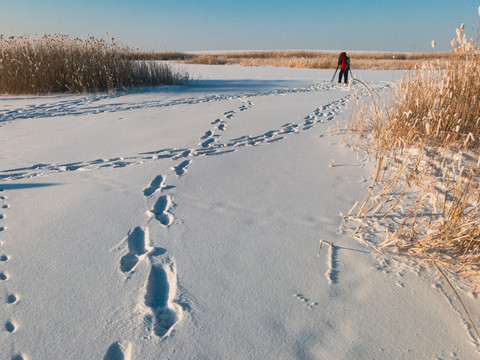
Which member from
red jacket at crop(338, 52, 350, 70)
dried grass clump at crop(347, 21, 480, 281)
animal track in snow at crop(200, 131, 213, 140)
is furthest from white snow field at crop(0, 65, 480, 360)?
red jacket at crop(338, 52, 350, 70)

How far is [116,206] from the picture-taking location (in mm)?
2285

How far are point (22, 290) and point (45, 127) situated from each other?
3576mm

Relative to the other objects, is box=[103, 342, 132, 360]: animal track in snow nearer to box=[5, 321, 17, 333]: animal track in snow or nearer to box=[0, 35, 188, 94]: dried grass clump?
box=[5, 321, 17, 333]: animal track in snow

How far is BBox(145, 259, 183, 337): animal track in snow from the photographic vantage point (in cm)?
133

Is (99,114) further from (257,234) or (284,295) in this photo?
(284,295)

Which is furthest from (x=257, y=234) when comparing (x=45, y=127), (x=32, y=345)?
(x=45, y=127)

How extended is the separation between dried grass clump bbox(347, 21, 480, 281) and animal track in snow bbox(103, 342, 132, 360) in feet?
4.21

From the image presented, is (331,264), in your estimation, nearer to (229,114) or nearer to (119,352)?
(119,352)

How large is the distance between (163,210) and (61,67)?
6497 millimetres

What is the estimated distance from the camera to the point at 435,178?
2.34m

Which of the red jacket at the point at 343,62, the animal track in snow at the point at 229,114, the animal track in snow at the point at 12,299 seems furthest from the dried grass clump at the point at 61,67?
the animal track in snow at the point at 12,299

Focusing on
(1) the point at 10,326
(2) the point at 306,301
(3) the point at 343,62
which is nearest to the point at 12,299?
(1) the point at 10,326

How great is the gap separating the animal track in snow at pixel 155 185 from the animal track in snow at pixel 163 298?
92 cm

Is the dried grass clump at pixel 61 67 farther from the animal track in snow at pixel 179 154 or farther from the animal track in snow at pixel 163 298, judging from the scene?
the animal track in snow at pixel 163 298
